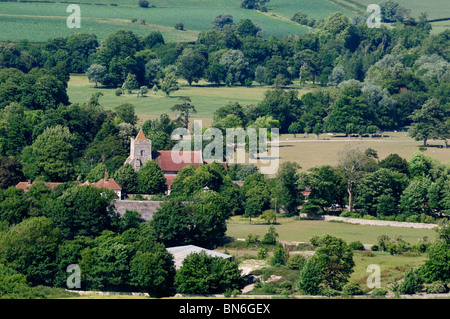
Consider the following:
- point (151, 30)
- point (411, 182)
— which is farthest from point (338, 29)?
point (411, 182)

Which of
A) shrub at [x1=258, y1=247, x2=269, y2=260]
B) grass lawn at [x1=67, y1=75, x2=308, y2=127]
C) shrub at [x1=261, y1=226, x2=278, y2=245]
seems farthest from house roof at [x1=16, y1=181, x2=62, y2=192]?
grass lawn at [x1=67, y1=75, x2=308, y2=127]

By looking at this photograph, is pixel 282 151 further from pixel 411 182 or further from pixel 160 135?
pixel 411 182

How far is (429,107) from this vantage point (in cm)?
12762

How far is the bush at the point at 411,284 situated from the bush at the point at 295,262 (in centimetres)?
828

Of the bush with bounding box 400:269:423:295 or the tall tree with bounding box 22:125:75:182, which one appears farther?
the tall tree with bounding box 22:125:75:182

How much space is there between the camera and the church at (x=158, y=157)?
9638 centimetres

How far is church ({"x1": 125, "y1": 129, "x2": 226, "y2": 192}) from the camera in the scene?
96375 millimetres

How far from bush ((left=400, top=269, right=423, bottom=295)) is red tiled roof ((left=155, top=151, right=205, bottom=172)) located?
3472cm

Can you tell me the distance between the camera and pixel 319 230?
83.2 m

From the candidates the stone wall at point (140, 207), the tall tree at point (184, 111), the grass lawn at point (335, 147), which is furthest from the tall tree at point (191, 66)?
the stone wall at point (140, 207)

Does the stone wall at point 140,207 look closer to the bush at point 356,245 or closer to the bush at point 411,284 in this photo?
the bush at point 356,245

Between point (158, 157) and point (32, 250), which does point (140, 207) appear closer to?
point (158, 157)

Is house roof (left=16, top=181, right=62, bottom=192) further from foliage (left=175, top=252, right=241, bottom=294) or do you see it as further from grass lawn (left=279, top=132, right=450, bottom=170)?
grass lawn (left=279, top=132, right=450, bottom=170)

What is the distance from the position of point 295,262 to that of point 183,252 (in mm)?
7701
